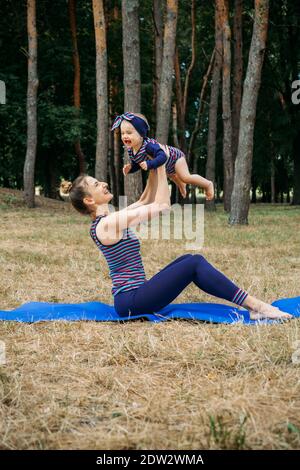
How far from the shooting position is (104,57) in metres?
15.8

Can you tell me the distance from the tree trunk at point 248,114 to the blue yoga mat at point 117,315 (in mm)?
7627

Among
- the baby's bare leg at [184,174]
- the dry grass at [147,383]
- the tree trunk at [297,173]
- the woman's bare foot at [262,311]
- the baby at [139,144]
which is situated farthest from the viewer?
the tree trunk at [297,173]

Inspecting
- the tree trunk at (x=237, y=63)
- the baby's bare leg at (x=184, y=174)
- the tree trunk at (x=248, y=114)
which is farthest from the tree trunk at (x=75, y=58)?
the baby's bare leg at (x=184, y=174)

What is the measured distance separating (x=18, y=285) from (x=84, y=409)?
3.76 m

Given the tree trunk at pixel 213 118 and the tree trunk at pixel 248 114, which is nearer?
the tree trunk at pixel 248 114

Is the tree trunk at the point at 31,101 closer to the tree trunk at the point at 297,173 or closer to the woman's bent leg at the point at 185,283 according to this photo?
the tree trunk at the point at 297,173

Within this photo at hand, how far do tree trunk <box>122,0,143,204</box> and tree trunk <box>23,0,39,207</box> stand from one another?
6.44 meters

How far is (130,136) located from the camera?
4.70m

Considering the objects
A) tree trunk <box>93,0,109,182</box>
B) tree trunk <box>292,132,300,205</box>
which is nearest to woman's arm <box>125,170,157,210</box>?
tree trunk <box>93,0,109,182</box>

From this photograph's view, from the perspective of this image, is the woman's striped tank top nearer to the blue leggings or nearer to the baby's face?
the blue leggings

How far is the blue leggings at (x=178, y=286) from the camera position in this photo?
445 centimetres

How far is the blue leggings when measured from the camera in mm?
4453

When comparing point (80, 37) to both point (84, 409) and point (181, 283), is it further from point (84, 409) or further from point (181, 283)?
point (84, 409)

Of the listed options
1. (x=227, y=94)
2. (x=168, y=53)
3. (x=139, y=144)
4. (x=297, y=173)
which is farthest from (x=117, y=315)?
(x=297, y=173)
